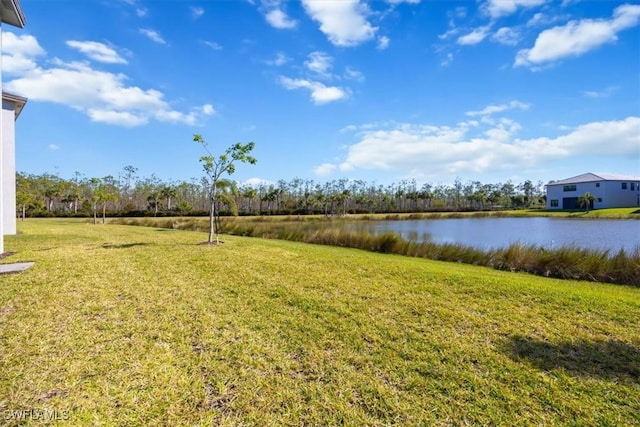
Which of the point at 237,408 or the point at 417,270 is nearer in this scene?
the point at 237,408

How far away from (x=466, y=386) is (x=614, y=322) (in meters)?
2.53

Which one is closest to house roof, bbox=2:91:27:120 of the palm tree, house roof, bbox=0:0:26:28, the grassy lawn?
house roof, bbox=0:0:26:28

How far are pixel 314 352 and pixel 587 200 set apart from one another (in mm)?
55655

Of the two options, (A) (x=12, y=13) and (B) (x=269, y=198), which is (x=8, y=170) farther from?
(B) (x=269, y=198)

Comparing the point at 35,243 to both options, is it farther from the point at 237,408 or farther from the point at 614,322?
the point at 614,322

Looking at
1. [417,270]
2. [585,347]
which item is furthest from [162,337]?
[417,270]

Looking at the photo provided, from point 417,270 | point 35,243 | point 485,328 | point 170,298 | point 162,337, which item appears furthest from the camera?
point 35,243

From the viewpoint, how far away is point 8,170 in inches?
474

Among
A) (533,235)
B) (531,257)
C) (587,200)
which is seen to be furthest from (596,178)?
(531,257)

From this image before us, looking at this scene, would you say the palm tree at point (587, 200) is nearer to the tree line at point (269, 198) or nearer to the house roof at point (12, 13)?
the tree line at point (269, 198)

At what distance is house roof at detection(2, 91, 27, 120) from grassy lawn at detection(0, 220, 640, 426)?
11.0 m

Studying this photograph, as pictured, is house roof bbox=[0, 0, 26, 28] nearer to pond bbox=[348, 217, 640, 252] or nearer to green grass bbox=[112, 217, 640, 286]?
green grass bbox=[112, 217, 640, 286]

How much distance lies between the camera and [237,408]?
2256 millimetres

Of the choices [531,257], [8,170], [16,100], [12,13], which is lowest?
[531,257]
